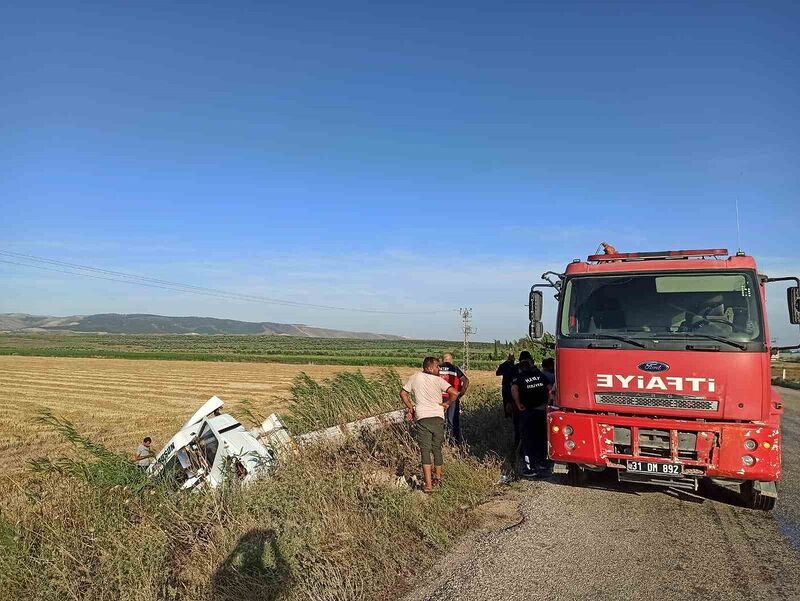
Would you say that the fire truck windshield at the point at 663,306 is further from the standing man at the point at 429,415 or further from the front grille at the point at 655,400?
the standing man at the point at 429,415

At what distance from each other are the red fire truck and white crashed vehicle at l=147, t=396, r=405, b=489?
307cm

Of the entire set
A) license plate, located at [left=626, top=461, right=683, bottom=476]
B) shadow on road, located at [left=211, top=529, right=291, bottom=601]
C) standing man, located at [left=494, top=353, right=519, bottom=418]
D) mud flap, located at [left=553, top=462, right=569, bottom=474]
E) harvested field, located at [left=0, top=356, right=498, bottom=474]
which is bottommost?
harvested field, located at [left=0, top=356, right=498, bottom=474]

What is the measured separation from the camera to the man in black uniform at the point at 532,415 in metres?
8.61

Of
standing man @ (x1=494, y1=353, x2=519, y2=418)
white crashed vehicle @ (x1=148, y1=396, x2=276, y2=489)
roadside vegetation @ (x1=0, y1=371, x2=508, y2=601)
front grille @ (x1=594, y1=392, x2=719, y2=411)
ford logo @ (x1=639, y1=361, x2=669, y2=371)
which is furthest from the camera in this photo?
standing man @ (x1=494, y1=353, x2=519, y2=418)

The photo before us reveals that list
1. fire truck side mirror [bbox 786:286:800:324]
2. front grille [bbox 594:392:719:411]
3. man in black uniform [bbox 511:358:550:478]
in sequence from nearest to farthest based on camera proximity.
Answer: front grille [bbox 594:392:719:411] → fire truck side mirror [bbox 786:286:800:324] → man in black uniform [bbox 511:358:550:478]

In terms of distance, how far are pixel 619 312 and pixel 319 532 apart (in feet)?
14.5

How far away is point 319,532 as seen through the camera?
4980 mm

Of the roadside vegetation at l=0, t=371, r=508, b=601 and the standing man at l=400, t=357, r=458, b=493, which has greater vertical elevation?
the standing man at l=400, t=357, r=458, b=493

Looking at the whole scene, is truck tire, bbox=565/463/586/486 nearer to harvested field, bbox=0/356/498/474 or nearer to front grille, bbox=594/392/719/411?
front grille, bbox=594/392/719/411

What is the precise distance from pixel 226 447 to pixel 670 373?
18.0 ft

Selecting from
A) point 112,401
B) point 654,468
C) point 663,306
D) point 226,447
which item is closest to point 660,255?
point 663,306

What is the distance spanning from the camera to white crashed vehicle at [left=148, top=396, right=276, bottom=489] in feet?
22.7

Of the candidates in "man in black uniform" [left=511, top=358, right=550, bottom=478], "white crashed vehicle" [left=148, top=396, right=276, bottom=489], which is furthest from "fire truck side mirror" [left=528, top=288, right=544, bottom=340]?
"white crashed vehicle" [left=148, top=396, right=276, bottom=489]

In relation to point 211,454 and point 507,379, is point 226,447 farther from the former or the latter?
point 507,379
